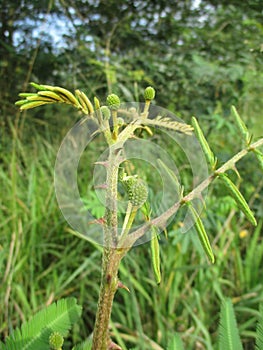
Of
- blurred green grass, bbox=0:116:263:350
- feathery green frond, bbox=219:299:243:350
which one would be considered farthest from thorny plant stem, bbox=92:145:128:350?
blurred green grass, bbox=0:116:263:350

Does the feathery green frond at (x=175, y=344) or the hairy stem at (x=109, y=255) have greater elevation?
the hairy stem at (x=109, y=255)

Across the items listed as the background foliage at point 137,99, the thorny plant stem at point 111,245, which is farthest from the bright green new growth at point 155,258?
the background foliage at point 137,99

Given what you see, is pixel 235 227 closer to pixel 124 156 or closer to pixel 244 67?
pixel 244 67

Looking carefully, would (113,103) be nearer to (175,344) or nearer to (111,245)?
(111,245)

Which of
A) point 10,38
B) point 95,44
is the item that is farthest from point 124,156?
point 10,38

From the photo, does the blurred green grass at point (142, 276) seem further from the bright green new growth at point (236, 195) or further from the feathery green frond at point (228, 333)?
the bright green new growth at point (236, 195)

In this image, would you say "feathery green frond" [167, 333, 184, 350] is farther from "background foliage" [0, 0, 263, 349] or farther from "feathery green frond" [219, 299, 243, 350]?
"background foliage" [0, 0, 263, 349]
